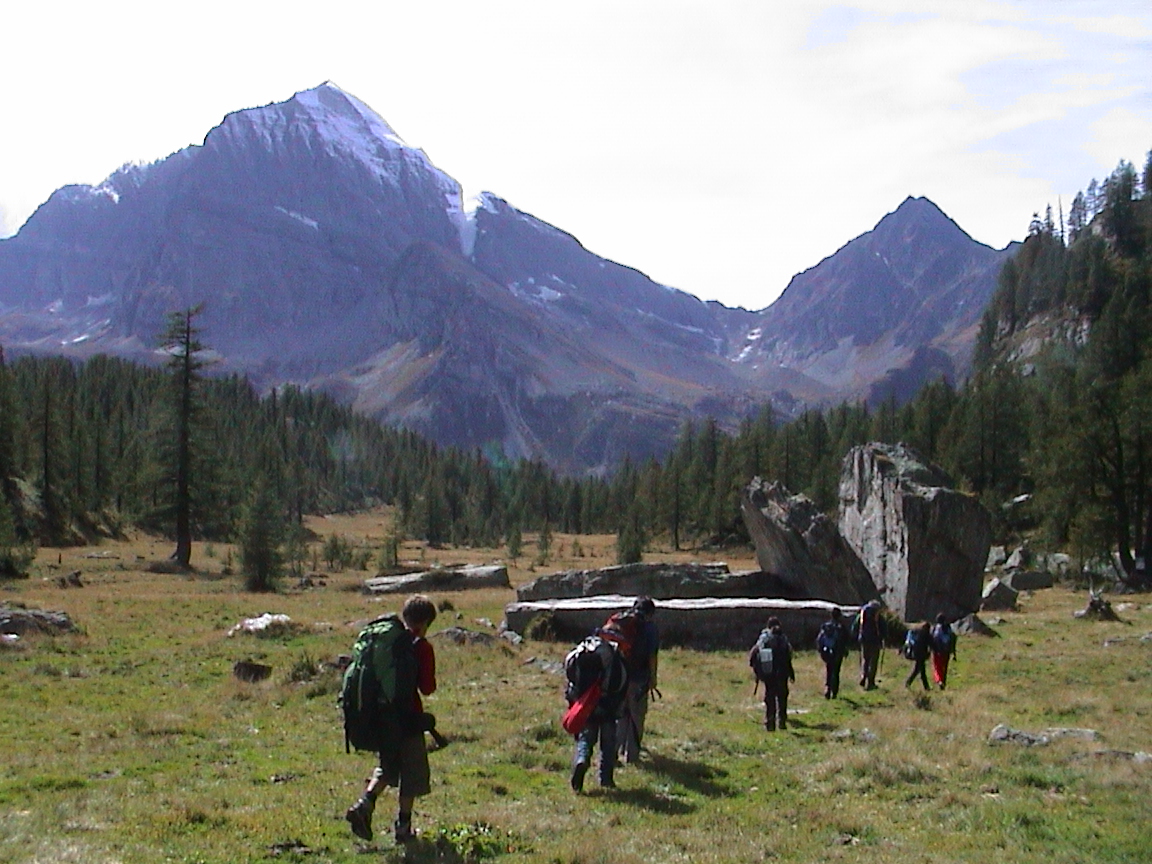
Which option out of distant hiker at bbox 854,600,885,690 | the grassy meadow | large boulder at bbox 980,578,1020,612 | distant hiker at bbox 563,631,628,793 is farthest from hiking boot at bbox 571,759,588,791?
large boulder at bbox 980,578,1020,612

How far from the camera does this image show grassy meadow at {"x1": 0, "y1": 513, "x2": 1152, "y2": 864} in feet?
29.9

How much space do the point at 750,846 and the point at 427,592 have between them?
1523 inches

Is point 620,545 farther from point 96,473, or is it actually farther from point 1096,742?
point 1096,742

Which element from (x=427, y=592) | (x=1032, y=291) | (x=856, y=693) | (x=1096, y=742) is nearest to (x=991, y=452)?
(x=427, y=592)

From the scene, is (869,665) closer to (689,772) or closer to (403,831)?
(689,772)

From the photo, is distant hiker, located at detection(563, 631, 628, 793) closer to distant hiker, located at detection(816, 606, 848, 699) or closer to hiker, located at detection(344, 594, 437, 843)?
hiker, located at detection(344, 594, 437, 843)

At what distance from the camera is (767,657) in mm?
16406

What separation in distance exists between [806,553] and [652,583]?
5.69 m

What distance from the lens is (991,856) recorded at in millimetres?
8992

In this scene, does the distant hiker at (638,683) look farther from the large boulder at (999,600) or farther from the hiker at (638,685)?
the large boulder at (999,600)

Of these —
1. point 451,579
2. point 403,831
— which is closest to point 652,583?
point 451,579

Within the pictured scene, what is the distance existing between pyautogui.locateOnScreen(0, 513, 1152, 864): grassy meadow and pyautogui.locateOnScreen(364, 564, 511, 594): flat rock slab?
19.3 meters

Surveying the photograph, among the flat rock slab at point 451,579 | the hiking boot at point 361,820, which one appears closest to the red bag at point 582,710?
the hiking boot at point 361,820

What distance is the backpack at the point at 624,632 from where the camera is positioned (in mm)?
12344
